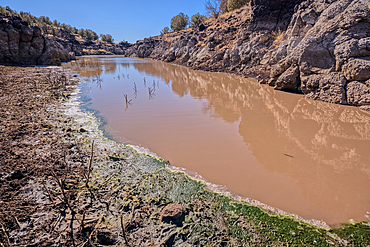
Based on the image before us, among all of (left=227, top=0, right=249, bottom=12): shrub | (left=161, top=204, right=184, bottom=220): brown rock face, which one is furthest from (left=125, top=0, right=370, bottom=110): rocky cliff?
(left=227, top=0, right=249, bottom=12): shrub

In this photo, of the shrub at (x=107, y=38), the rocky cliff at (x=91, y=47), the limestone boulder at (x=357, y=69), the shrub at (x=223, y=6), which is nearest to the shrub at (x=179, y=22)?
the shrub at (x=223, y=6)

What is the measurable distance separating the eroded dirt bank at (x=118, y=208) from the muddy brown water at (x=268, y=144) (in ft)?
1.46

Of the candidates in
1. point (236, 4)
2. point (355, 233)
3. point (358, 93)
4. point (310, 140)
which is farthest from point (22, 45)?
point (236, 4)

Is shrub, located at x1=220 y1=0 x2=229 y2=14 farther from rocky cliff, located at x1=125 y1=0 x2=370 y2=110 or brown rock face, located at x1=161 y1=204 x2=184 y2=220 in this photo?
brown rock face, located at x1=161 y1=204 x2=184 y2=220

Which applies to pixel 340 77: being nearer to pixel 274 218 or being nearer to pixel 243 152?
pixel 243 152

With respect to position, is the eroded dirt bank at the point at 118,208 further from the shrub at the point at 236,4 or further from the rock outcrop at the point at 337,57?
the shrub at the point at 236,4

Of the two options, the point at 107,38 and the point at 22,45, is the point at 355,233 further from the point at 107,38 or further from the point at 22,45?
the point at 107,38

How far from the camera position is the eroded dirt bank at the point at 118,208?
228cm

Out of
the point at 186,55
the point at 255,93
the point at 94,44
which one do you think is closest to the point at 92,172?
the point at 255,93

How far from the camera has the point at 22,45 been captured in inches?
795

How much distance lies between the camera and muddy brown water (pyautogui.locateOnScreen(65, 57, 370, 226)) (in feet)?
10.4

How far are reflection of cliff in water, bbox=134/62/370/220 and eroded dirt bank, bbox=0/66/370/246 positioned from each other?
1.03 meters

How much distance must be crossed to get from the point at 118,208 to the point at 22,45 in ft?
87.6

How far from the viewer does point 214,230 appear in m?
2.45
